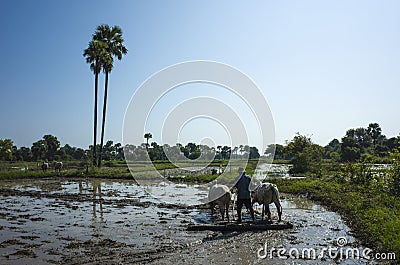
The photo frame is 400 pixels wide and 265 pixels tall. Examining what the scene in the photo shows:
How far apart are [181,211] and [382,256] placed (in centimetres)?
849

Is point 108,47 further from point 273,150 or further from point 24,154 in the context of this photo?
point 24,154

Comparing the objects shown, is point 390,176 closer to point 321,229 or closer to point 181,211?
point 321,229

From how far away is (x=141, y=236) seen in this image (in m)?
9.90

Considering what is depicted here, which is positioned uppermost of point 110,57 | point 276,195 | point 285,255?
point 110,57

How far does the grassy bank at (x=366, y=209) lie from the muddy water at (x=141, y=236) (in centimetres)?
49

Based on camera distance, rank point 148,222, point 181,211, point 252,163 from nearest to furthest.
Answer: point 148,222
point 181,211
point 252,163

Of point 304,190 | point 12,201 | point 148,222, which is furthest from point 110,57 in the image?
point 148,222

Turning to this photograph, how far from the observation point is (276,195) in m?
11.3

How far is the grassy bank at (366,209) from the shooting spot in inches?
332

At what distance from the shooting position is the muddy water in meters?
7.77

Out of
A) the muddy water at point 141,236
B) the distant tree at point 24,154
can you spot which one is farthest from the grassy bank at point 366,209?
the distant tree at point 24,154

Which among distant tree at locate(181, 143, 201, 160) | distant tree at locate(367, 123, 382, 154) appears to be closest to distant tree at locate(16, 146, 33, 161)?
distant tree at locate(181, 143, 201, 160)

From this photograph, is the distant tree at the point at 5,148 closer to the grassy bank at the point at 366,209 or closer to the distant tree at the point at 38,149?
the distant tree at the point at 38,149

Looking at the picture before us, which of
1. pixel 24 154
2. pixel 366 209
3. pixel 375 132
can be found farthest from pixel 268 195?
pixel 375 132
